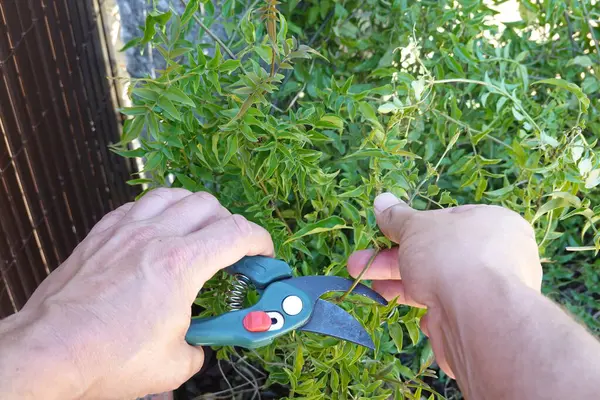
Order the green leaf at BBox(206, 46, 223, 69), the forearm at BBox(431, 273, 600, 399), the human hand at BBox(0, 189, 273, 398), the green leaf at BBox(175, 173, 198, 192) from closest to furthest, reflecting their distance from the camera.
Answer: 1. the forearm at BBox(431, 273, 600, 399)
2. the human hand at BBox(0, 189, 273, 398)
3. the green leaf at BBox(206, 46, 223, 69)
4. the green leaf at BBox(175, 173, 198, 192)

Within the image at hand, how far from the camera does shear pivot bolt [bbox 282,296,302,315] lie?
773 mm

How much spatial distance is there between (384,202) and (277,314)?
0.22m

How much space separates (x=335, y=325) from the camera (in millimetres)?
802

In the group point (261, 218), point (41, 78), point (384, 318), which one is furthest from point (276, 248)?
point (41, 78)

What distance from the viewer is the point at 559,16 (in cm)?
125

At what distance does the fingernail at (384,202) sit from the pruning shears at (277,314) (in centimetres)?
12

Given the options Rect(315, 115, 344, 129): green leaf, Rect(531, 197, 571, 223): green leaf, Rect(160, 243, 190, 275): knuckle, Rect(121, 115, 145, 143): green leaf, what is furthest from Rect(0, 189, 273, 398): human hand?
Rect(531, 197, 571, 223): green leaf

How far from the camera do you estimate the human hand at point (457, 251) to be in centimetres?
66

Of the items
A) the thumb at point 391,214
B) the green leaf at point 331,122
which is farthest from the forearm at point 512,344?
the green leaf at point 331,122

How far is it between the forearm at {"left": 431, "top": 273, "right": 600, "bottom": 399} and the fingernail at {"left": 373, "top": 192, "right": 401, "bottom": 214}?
0.19 metres

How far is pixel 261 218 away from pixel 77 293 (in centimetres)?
37

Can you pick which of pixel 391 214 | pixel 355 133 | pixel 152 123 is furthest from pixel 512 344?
pixel 355 133

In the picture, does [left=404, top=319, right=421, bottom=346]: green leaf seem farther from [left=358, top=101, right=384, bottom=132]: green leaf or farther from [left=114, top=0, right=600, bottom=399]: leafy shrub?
[left=358, top=101, right=384, bottom=132]: green leaf

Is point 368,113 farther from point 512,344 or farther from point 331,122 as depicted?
point 512,344
